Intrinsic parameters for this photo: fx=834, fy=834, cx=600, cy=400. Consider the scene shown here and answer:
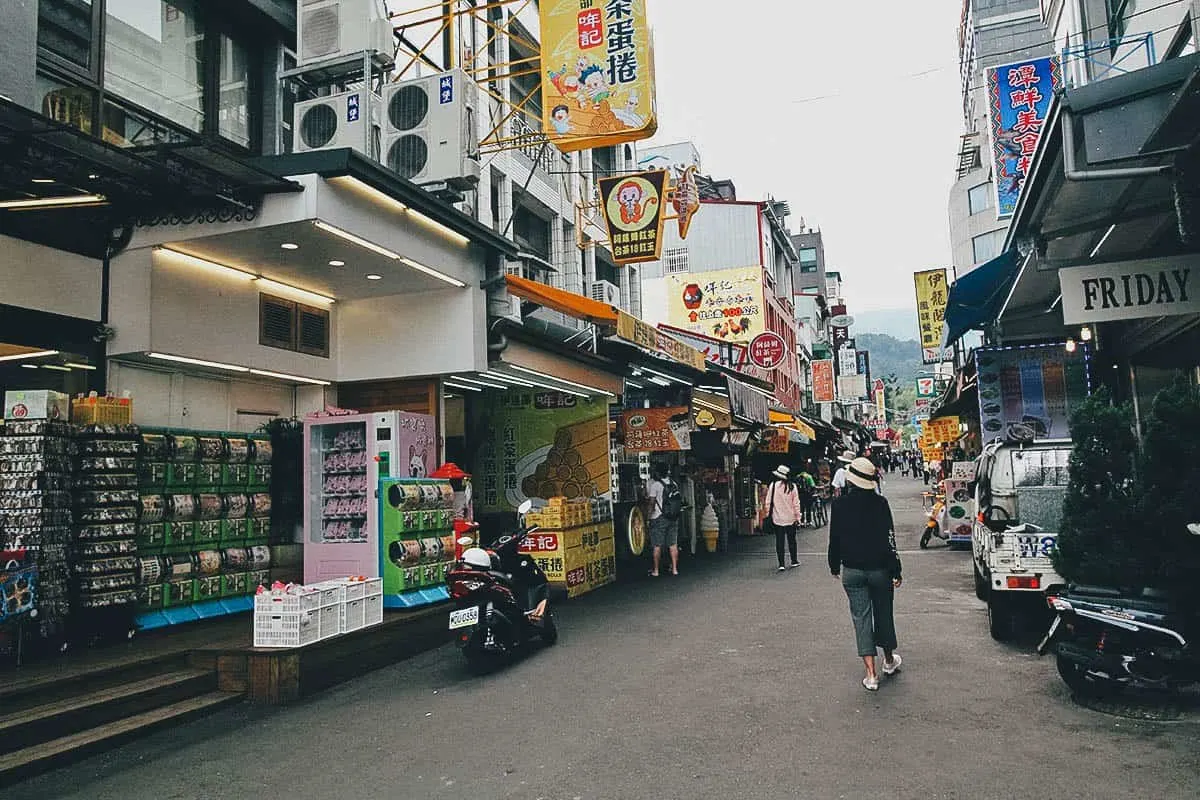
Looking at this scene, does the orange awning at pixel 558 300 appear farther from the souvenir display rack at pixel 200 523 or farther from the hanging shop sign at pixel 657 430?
the hanging shop sign at pixel 657 430

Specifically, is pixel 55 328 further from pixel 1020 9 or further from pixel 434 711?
pixel 1020 9

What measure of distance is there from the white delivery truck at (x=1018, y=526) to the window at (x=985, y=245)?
118ft

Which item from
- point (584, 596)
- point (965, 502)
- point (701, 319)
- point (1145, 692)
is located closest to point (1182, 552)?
point (1145, 692)

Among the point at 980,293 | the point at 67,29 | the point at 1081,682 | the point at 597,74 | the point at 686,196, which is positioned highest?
the point at 686,196

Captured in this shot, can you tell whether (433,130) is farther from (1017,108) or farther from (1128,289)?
(1017,108)

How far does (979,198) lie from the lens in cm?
4478

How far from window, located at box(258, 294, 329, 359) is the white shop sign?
9123mm

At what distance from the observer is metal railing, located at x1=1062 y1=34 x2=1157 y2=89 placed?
10.4 metres

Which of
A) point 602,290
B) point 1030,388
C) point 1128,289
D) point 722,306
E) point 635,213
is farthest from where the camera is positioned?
point 722,306

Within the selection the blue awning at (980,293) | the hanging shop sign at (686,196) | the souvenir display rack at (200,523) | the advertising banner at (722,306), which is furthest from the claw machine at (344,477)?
the advertising banner at (722,306)

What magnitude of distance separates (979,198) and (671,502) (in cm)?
3771

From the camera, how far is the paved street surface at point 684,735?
16.1ft

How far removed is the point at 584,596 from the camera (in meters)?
12.9

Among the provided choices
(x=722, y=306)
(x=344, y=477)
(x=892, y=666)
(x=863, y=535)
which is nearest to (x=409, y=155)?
(x=344, y=477)
